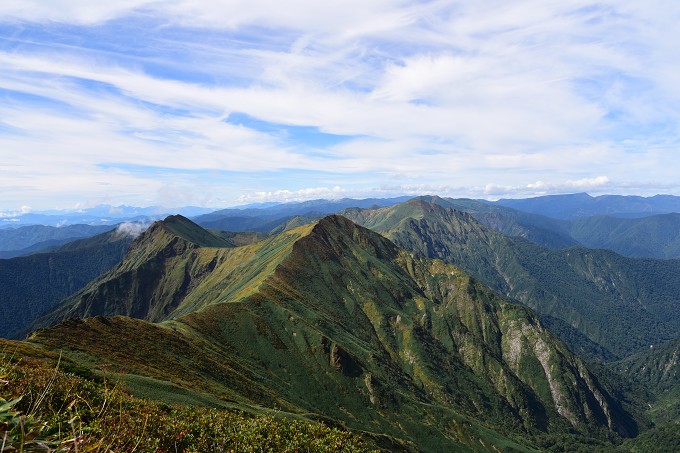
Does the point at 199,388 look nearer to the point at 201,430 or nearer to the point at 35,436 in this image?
the point at 201,430

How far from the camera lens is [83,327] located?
135m

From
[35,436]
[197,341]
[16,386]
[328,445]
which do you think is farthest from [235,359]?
[35,436]

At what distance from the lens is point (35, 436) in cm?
880

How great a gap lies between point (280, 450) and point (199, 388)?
308 feet

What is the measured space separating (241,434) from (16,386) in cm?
1930

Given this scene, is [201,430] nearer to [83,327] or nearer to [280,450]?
[280,450]

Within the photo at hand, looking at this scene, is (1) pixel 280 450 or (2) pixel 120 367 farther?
(2) pixel 120 367

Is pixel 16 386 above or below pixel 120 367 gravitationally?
above

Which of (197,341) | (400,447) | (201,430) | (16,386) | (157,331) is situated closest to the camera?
(16,386)

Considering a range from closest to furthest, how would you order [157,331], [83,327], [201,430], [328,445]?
1. [201,430]
2. [328,445]
3. [83,327]
4. [157,331]

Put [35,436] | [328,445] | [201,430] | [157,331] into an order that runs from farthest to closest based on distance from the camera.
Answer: [157,331] < [328,445] < [201,430] < [35,436]

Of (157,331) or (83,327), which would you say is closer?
(83,327)

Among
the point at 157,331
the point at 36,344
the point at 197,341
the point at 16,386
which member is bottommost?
the point at 197,341

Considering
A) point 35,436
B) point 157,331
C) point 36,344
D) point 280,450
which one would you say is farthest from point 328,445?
point 157,331
